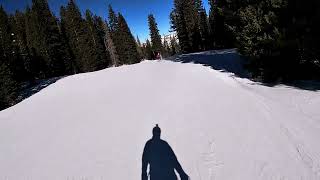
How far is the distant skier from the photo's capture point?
27.4 feet

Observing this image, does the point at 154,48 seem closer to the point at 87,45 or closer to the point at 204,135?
the point at 87,45

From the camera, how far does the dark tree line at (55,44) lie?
51.1 meters

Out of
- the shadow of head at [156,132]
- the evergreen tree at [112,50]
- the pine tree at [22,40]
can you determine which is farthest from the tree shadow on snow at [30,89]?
the evergreen tree at [112,50]

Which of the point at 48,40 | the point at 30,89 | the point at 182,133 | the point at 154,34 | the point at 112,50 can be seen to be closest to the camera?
the point at 182,133

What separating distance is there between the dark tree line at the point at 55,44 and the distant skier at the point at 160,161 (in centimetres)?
3475

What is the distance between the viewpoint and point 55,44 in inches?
2324

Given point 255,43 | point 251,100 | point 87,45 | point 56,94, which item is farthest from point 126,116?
point 87,45

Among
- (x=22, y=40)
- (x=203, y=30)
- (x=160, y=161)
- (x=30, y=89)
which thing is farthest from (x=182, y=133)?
(x=203, y=30)

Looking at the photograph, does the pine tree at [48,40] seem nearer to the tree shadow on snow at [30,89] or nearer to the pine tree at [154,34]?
the tree shadow on snow at [30,89]

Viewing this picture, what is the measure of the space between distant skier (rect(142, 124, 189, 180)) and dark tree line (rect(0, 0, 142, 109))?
34754 millimetres

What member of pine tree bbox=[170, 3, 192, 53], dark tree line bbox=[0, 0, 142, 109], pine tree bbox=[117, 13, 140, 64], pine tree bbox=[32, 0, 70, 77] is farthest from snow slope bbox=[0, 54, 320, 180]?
pine tree bbox=[117, 13, 140, 64]

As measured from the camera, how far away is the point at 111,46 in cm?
8531

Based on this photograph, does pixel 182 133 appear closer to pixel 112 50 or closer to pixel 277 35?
pixel 277 35

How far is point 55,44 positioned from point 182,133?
2066 inches
